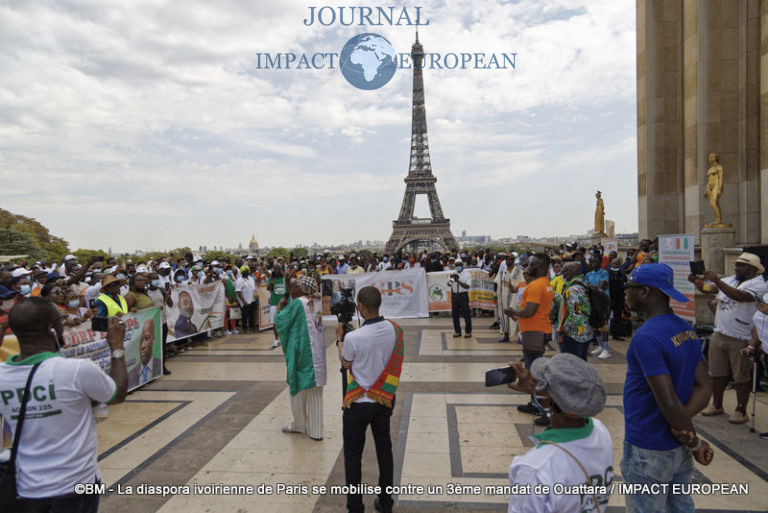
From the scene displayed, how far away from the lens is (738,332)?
17.8 ft

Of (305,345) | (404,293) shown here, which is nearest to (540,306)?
(305,345)

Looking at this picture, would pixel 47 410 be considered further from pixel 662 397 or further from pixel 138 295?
pixel 138 295

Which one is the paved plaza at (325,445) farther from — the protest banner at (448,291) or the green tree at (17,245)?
the green tree at (17,245)

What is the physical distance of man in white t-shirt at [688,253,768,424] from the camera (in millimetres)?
5230

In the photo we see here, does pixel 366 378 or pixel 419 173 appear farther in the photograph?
pixel 419 173

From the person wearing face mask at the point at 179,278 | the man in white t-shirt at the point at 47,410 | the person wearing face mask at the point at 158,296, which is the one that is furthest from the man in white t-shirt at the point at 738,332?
the person wearing face mask at the point at 179,278

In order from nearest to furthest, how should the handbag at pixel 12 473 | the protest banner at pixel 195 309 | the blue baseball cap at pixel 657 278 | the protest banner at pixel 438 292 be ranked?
1. the handbag at pixel 12 473
2. the blue baseball cap at pixel 657 278
3. the protest banner at pixel 195 309
4. the protest banner at pixel 438 292

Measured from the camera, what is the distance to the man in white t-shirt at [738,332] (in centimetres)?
523

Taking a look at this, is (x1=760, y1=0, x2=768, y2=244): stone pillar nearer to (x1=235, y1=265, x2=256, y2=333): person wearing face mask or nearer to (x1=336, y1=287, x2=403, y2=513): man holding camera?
(x1=336, y1=287, x2=403, y2=513): man holding camera

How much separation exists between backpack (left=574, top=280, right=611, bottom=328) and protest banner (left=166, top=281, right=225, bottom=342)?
25.7 feet

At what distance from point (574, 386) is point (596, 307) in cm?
445

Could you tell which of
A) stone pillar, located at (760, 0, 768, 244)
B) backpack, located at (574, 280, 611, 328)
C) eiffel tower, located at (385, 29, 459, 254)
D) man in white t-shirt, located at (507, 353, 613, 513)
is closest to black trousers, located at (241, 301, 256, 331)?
backpack, located at (574, 280, 611, 328)

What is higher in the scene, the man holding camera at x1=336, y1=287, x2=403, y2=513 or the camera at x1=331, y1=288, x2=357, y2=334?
the camera at x1=331, y1=288, x2=357, y2=334

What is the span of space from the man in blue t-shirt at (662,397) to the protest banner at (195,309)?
894 centimetres
